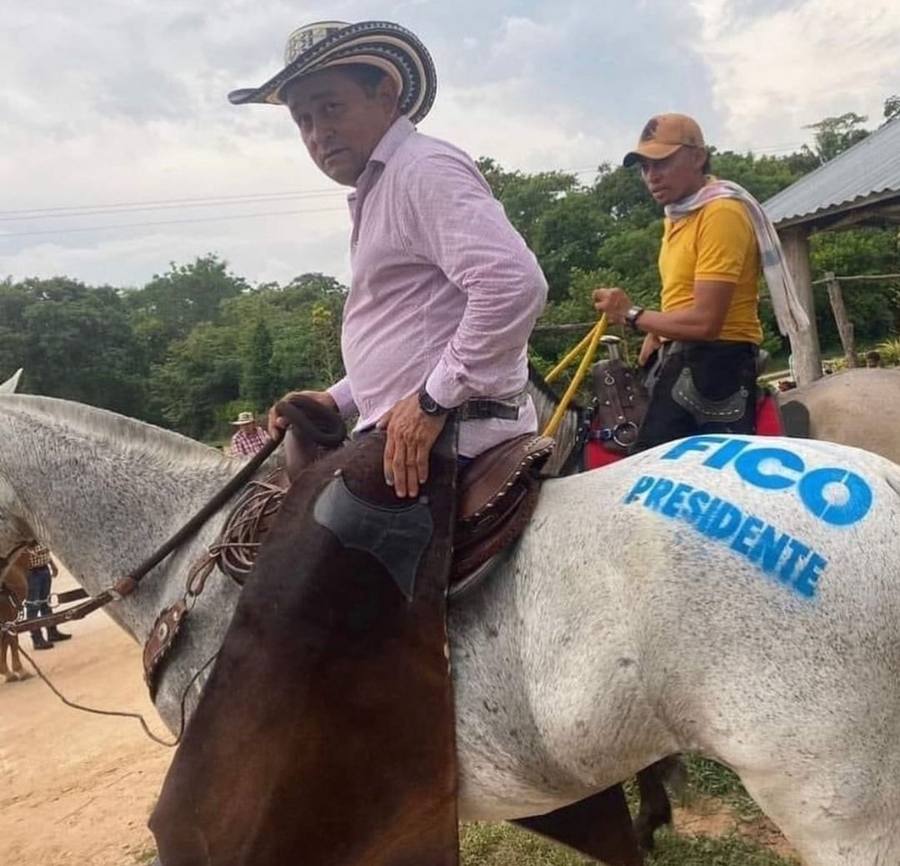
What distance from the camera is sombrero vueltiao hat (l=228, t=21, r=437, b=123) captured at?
1.89 m

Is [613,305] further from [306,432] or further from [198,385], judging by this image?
[198,385]

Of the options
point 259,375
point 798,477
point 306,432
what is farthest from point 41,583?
A: point 259,375

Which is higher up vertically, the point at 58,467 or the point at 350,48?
the point at 350,48

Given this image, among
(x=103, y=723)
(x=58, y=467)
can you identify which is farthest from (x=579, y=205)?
(x=58, y=467)

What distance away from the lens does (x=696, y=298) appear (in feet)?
9.20

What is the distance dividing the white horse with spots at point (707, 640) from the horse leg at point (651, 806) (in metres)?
1.49

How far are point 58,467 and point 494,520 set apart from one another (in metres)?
1.35

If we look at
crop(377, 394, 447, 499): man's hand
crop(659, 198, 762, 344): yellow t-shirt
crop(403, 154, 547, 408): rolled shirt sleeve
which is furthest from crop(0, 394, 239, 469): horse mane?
crop(659, 198, 762, 344): yellow t-shirt

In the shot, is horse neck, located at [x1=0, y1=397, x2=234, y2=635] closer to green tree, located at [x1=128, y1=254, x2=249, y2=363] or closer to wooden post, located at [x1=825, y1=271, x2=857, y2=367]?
wooden post, located at [x1=825, y1=271, x2=857, y2=367]

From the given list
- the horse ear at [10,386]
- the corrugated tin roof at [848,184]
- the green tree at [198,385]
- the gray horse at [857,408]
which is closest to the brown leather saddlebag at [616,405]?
the gray horse at [857,408]

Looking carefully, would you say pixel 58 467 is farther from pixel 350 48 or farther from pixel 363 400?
pixel 350 48

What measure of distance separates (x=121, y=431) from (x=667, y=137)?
2.21 meters

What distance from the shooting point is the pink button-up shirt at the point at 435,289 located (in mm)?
1766

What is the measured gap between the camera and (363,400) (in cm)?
208
